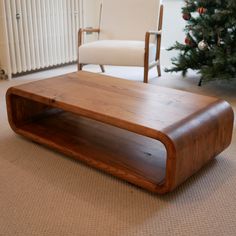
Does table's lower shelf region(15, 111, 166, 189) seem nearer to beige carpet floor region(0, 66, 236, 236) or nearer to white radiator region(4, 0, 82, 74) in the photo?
beige carpet floor region(0, 66, 236, 236)

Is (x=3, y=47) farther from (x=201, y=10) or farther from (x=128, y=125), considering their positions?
(x=128, y=125)

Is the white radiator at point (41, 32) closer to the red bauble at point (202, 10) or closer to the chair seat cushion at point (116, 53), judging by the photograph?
the chair seat cushion at point (116, 53)

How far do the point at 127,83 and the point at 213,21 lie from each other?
4.22 feet

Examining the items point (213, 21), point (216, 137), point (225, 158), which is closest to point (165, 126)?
point (216, 137)

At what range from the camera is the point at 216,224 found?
4.00 ft

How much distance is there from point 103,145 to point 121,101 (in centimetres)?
26

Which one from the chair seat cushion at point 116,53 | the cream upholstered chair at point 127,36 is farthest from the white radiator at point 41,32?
the chair seat cushion at point 116,53

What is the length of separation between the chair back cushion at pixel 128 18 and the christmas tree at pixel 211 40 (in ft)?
1.24

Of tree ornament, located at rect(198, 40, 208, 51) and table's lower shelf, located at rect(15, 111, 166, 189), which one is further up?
tree ornament, located at rect(198, 40, 208, 51)

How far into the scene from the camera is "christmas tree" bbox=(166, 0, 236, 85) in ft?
8.63

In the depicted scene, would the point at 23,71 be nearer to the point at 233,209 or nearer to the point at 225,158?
the point at 225,158

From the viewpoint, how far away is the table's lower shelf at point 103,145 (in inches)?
57.5

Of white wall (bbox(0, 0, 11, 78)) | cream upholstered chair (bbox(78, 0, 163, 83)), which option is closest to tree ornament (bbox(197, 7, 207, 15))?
cream upholstered chair (bbox(78, 0, 163, 83))

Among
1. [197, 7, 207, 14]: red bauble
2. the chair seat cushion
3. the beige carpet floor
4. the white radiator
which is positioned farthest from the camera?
the white radiator
